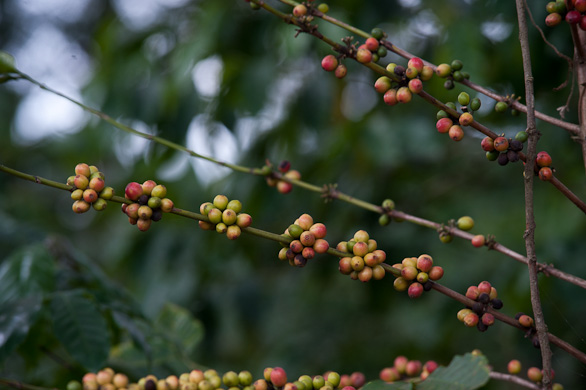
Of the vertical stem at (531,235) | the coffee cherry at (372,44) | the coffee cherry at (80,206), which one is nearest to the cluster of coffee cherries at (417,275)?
the vertical stem at (531,235)

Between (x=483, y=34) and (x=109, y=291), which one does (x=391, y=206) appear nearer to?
(x=109, y=291)

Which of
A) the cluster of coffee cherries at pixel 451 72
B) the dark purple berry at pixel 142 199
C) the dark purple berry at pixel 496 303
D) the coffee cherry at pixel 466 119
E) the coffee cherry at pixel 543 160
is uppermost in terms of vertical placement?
the cluster of coffee cherries at pixel 451 72

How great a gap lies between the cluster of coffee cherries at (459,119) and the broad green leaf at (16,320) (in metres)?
0.90

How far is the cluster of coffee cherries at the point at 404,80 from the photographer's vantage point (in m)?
0.85

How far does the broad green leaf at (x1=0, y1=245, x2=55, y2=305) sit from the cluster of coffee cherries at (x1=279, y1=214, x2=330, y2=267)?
0.79 meters

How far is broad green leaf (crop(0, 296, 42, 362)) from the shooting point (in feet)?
3.68

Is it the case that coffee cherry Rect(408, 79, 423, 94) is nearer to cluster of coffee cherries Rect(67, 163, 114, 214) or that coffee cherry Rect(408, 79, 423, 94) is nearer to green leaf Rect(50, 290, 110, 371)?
cluster of coffee cherries Rect(67, 163, 114, 214)

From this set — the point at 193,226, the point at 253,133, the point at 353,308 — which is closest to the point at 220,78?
the point at 253,133

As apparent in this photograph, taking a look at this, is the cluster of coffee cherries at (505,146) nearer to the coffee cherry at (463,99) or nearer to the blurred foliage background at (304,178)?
the coffee cherry at (463,99)

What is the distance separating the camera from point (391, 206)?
108cm

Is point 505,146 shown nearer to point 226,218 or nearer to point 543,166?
point 543,166

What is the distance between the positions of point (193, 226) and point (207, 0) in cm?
104

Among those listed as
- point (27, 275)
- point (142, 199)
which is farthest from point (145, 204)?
point (27, 275)

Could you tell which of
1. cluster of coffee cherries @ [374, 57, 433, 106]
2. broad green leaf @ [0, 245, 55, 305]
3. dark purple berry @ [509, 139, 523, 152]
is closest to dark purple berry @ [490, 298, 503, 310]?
dark purple berry @ [509, 139, 523, 152]
